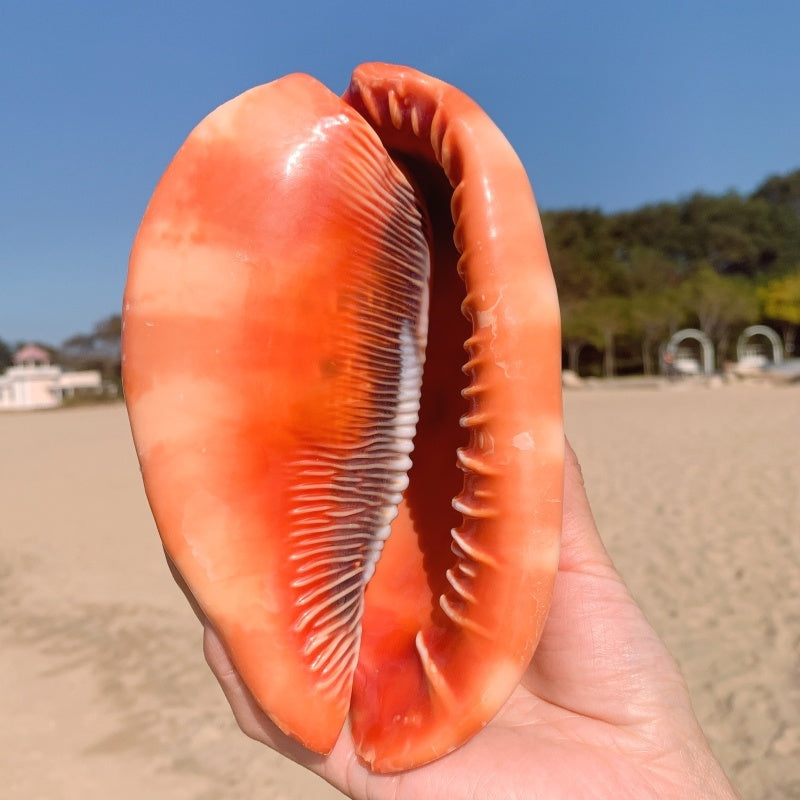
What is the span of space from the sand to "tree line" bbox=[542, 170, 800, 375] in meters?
15.8

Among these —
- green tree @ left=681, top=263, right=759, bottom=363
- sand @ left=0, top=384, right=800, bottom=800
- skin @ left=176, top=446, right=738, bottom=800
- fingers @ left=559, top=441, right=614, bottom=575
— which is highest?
green tree @ left=681, top=263, right=759, bottom=363

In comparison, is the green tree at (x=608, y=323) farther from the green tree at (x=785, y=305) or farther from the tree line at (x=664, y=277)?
the green tree at (x=785, y=305)

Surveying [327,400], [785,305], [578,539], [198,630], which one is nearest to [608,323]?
[785,305]

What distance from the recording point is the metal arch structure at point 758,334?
18812mm

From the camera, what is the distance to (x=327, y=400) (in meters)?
0.67

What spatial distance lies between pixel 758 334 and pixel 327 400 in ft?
76.9

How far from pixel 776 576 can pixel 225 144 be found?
308 centimetres

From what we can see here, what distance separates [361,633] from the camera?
706 millimetres

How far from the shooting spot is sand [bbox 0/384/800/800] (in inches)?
82.3

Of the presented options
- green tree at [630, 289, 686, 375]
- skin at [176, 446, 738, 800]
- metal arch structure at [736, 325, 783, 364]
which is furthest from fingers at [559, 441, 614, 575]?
green tree at [630, 289, 686, 375]

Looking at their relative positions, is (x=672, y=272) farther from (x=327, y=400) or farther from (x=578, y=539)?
(x=327, y=400)

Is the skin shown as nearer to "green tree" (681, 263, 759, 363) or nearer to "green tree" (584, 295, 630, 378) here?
"green tree" (584, 295, 630, 378)

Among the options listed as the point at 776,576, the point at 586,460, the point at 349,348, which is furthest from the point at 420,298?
the point at 586,460

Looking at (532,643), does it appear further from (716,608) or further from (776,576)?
(776,576)
